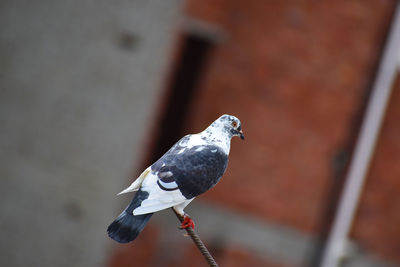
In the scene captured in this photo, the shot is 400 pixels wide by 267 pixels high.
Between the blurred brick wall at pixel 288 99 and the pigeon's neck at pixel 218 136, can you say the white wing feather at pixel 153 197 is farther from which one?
the blurred brick wall at pixel 288 99

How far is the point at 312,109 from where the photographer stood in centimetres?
650

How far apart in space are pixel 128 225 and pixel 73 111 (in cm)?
505

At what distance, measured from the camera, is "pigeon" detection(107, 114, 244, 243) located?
1555 millimetres

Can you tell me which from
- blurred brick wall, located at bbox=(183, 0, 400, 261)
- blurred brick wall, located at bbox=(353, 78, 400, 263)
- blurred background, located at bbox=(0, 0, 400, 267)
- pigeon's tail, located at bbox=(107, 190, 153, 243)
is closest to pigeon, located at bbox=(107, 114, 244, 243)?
pigeon's tail, located at bbox=(107, 190, 153, 243)

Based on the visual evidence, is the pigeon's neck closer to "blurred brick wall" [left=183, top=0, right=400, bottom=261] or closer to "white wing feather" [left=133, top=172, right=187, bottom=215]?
"white wing feather" [left=133, top=172, right=187, bottom=215]

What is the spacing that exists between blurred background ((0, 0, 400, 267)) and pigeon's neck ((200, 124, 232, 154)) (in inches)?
176

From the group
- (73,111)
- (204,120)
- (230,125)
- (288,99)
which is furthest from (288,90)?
(230,125)

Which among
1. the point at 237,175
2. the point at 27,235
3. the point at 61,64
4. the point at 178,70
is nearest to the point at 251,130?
the point at 237,175

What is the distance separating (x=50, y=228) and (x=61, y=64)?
1953 mm

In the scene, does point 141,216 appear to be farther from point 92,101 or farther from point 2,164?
point 2,164

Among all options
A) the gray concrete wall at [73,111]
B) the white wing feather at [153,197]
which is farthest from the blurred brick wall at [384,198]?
the white wing feather at [153,197]

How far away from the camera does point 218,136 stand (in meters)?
1.70

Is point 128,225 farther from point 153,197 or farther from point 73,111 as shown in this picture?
point 73,111

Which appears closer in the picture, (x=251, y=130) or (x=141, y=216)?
(x=141, y=216)
